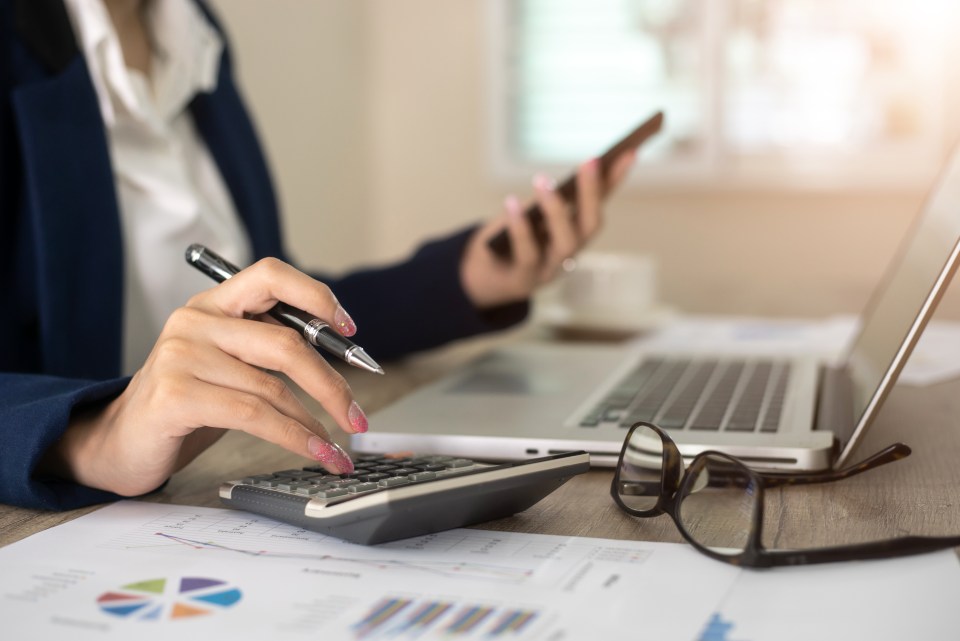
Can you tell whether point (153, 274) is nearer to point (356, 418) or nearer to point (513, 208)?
point (513, 208)

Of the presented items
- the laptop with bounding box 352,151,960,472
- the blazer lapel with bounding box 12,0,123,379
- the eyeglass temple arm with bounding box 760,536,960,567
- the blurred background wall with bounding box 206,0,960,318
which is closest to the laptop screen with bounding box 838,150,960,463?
the laptop with bounding box 352,151,960,472

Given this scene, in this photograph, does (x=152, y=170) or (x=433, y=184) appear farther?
(x=433, y=184)

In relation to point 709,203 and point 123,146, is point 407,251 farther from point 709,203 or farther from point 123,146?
point 123,146

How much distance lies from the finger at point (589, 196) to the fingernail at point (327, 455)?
59 centimetres

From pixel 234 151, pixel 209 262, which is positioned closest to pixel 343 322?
pixel 209 262

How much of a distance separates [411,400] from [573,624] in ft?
1.44

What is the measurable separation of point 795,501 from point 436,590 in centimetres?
26

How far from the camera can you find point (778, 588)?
1.64ft

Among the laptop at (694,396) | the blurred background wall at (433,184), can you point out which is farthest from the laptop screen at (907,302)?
the blurred background wall at (433,184)

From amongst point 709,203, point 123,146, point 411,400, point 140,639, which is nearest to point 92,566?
point 140,639

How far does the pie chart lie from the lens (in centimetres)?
48

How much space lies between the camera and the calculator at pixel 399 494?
21.0 inches

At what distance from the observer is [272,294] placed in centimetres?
62

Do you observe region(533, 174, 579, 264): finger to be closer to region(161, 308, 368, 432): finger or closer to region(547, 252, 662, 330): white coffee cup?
region(547, 252, 662, 330): white coffee cup
